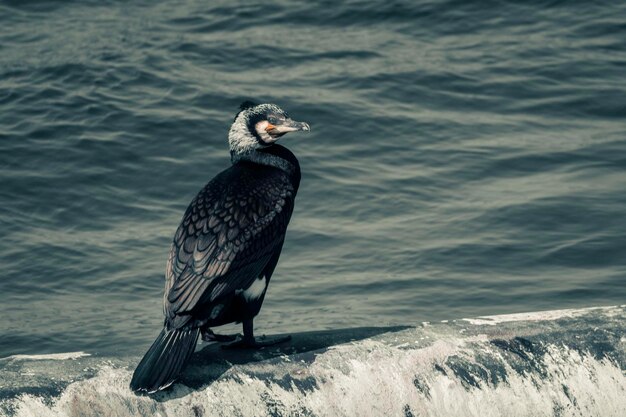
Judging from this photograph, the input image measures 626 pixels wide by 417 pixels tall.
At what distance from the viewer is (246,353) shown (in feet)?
15.9

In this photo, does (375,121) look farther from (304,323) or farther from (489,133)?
(304,323)

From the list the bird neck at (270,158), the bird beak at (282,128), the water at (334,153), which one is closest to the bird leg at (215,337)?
the bird neck at (270,158)

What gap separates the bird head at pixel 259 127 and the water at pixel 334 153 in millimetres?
1545

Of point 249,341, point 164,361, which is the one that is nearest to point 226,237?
point 249,341

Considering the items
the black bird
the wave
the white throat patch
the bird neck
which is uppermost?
the white throat patch

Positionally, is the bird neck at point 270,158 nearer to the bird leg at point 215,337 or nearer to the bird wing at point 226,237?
the bird wing at point 226,237

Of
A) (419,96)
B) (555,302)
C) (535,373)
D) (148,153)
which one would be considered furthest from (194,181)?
(535,373)

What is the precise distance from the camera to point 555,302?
7953 millimetres

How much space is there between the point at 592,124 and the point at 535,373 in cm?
641

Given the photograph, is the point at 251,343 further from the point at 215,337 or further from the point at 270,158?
the point at 270,158

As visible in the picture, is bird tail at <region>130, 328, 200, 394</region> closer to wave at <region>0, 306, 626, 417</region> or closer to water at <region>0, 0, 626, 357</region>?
wave at <region>0, 306, 626, 417</region>

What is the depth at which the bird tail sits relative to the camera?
4.39 metres

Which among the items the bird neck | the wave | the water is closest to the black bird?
the bird neck

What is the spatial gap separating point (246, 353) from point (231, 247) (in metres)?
0.42
